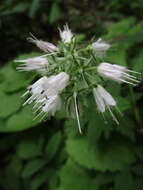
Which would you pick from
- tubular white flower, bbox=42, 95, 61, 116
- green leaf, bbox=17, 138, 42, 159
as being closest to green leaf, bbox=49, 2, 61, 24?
green leaf, bbox=17, 138, 42, 159

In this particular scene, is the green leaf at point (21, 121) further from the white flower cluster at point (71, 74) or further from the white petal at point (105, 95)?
the white petal at point (105, 95)

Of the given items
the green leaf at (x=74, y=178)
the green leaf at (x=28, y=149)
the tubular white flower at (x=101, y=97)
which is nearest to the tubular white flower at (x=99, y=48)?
the tubular white flower at (x=101, y=97)

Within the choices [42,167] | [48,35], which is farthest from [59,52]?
[48,35]

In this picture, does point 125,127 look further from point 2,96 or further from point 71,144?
point 2,96

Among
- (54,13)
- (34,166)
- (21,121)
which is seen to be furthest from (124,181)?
(54,13)

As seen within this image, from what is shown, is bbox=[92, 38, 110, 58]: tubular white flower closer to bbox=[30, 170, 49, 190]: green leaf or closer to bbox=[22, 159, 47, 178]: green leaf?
bbox=[22, 159, 47, 178]: green leaf
